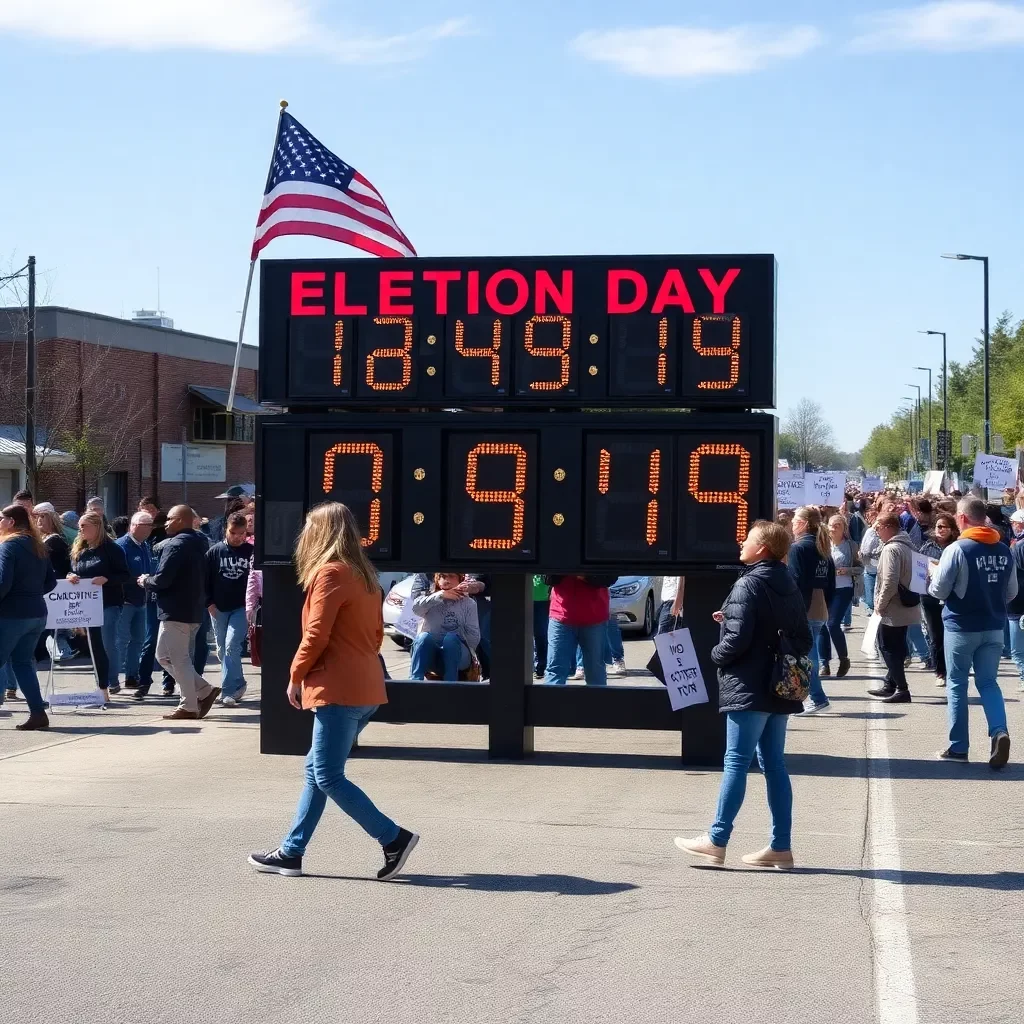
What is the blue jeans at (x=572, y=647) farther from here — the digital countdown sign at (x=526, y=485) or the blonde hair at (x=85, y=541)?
the blonde hair at (x=85, y=541)

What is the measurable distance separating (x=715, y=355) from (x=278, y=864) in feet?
17.2

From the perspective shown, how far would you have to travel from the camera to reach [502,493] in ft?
38.1

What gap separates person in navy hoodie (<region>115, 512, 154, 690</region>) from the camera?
16.6 m

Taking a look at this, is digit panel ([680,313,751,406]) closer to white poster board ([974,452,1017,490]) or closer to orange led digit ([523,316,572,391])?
orange led digit ([523,316,572,391])

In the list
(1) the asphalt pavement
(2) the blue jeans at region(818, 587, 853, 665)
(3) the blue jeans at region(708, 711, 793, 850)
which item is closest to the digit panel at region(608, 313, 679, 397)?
(1) the asphalt pavement

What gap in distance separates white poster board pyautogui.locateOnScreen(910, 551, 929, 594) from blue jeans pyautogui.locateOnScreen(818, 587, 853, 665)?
69.6 inches

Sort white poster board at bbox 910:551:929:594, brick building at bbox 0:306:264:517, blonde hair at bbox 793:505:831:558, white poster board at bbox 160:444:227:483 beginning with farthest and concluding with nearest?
1. white poster board at bbox 160:444:227:483
2. brick building at bbox 0:306:264:517
3. white poster board at bbox 910:551:929:594
4. blonde hair at bbox 793:505:831:558

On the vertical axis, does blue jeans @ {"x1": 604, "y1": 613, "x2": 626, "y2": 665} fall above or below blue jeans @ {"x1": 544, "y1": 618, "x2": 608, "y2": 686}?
below

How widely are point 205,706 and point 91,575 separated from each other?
6.64ft

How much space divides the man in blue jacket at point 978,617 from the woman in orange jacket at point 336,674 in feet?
17.5

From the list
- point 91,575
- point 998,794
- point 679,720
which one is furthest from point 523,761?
point 91,575

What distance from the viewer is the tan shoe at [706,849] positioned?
8.21m

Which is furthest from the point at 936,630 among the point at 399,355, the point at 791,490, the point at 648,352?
the point at 791,490

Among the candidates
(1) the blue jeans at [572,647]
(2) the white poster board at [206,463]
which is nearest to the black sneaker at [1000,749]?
(1) the blue jeans at [572,647]
